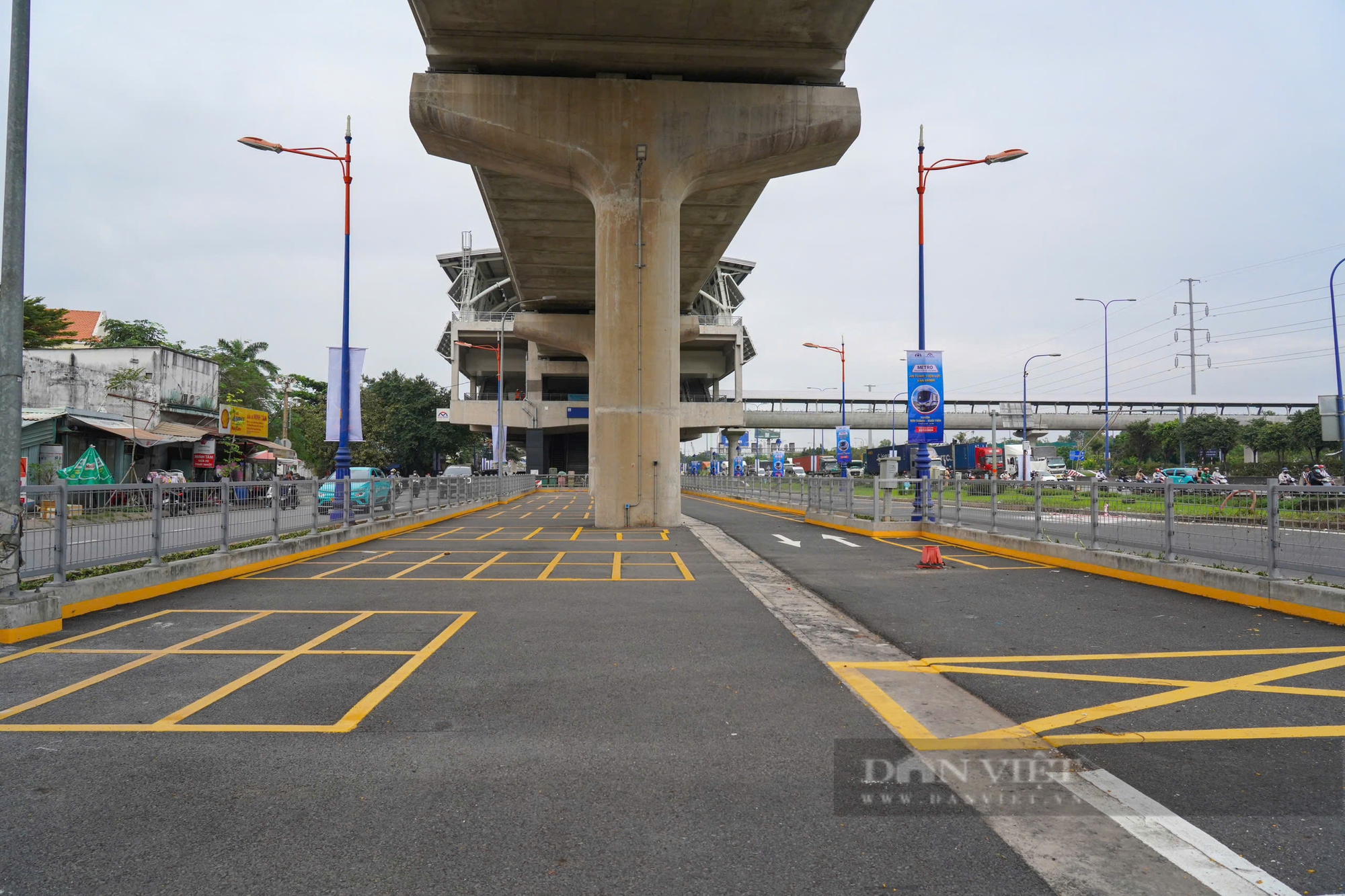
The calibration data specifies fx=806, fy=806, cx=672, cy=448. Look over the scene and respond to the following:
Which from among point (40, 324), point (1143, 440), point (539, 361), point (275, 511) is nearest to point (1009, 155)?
point (275, 511)

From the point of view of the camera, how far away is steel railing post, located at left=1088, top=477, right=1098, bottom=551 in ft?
40.9

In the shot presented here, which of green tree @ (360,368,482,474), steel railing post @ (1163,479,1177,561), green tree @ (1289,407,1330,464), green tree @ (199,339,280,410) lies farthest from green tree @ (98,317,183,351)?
green tree @ (1289,407,1330,464)

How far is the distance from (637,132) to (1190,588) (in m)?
17.8

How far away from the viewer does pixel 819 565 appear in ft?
43.3

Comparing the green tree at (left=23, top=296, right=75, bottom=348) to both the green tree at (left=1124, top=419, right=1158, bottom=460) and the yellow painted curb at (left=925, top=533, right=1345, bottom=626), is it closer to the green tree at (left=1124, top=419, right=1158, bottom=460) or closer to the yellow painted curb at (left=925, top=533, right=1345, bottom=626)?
the yellow painted curb at (left=925, top=533, right=1345, bottom=626)

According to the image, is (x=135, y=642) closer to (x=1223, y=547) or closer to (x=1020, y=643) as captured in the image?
(x=1020, y=643)

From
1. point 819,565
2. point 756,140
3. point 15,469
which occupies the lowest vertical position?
point 819,565

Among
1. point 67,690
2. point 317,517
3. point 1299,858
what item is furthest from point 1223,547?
point 317,517

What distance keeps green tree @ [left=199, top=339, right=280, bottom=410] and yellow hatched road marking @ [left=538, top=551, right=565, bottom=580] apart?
47795 mm

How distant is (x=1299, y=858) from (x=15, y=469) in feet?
32.4

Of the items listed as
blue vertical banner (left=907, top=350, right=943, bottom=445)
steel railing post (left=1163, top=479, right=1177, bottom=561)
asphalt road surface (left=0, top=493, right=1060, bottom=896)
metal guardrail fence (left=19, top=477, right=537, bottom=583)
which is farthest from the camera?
blue vertical banner (left=907, top=350, right=943, bottom=445)

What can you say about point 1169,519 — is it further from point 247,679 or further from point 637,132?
point 637,132

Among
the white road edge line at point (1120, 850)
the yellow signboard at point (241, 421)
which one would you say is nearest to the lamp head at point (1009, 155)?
the white road edge line at point (1120, 850)

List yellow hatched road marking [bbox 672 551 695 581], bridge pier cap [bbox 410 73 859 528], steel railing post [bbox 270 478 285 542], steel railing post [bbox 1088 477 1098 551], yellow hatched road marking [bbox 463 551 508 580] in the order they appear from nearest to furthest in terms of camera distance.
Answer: yellow hatched road marking [bbox 672 551 695 581], yellow hatched road marking [bbox 463 551 508 580], steel railing post [bbox 1088 477 1098 551], steel railing post [bbox 270 478 285 542], bridge pier cap [bbox 410 73 859 528]
